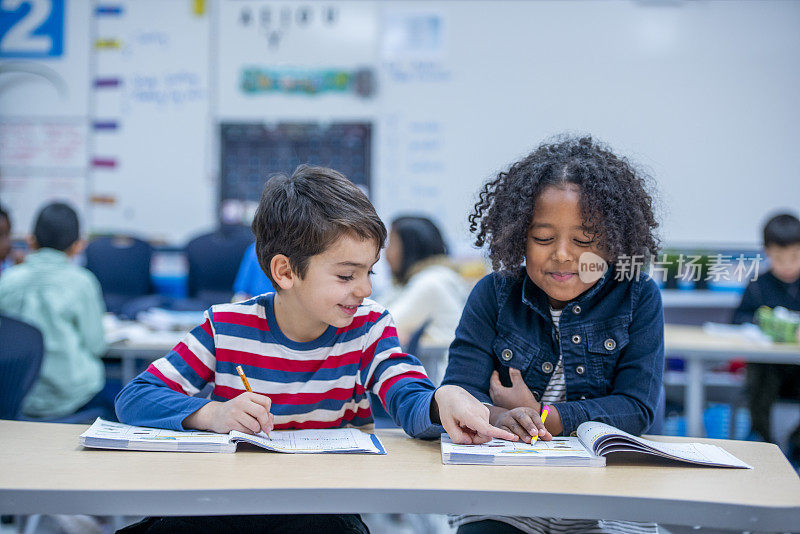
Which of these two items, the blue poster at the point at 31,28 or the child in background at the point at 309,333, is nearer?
the child in background at the point at 309,333

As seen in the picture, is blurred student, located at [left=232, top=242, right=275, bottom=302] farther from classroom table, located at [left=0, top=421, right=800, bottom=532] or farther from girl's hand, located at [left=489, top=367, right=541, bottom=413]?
classroom table, located at [left=0, top=421, right=800, bottom=532]

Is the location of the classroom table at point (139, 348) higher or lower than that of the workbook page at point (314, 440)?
lower

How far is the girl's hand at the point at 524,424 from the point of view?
4.02 feet

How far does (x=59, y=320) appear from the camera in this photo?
262 cm

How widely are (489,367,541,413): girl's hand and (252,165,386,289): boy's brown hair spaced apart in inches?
14.0

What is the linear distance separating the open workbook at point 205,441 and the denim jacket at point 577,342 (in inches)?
11.8

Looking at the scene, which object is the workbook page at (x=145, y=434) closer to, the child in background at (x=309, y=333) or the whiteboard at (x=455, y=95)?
the child in background at (x=309, y=333)

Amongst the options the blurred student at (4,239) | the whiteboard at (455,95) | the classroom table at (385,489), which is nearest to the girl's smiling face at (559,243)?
the classroom table at (385,489)

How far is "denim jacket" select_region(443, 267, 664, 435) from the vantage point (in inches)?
54.1

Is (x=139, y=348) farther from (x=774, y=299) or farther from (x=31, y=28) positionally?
(x=31, y=28)

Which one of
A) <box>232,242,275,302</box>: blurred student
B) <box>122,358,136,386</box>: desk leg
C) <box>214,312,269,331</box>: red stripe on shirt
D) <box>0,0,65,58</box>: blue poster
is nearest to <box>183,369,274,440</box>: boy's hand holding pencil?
<box>214,312,269,331</box>: red stripe on shirt

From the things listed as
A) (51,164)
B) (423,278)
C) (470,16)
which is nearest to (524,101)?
(470,16)

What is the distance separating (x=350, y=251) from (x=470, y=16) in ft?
13.2

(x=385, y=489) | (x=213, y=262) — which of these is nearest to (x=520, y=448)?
(x=385, y=489)
